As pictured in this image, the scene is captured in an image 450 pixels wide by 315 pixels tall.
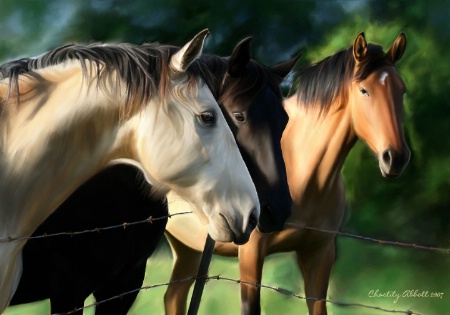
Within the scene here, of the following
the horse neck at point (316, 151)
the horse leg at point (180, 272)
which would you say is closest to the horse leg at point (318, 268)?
the horse neck at point (316, 151)

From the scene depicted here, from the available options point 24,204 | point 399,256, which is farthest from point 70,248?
point 399,256

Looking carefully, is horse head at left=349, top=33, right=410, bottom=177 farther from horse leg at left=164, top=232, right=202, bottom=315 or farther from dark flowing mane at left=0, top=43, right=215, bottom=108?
dark flowing mane at left=0, top=43, right=215, bottom=108

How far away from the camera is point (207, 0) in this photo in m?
4.11

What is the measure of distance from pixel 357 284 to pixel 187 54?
247 cm

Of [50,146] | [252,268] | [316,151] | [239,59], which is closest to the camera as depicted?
[50,146]

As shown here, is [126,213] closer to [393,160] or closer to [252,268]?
[252,268]

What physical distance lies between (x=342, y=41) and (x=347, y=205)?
35.6 inches

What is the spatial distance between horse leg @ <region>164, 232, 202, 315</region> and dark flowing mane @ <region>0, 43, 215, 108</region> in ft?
5.68

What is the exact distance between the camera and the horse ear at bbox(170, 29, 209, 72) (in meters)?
1.95

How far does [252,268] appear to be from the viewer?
3.17 m

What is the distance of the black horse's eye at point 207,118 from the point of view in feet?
6.57

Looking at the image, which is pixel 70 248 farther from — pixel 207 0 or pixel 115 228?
pixel 207 0

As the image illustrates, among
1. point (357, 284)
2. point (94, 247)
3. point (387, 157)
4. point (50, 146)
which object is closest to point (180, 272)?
point (357, 284)

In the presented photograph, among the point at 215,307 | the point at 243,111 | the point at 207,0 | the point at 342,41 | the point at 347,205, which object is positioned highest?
the point at 207,0
